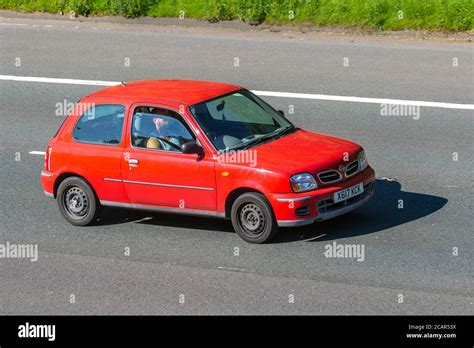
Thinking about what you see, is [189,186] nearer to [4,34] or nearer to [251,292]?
[251,292]

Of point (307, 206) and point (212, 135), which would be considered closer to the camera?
point (307, 206)

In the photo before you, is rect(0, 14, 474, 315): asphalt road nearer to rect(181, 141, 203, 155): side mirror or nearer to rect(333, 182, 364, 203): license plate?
rect(333, 182, 364, 203): license plate

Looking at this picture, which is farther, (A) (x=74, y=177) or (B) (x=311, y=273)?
(A) (x=74, y=177)

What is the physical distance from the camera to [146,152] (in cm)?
1316

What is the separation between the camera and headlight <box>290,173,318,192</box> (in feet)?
Answer: 40.3

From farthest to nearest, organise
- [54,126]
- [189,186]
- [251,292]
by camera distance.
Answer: [54,126] → [189,186] → [251,292]

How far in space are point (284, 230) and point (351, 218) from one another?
0.90 m

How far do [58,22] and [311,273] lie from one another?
14139 mm

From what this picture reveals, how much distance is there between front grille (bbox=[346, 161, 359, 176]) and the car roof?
1902mm

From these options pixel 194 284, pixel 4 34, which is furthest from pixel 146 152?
pixel 4 34

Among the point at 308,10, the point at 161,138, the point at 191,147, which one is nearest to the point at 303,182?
the point at 191,147

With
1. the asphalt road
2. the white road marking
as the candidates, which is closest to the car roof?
the asphalt road

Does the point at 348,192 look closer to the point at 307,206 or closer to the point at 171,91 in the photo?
the point at 307,206

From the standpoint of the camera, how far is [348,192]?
41.5 feet
